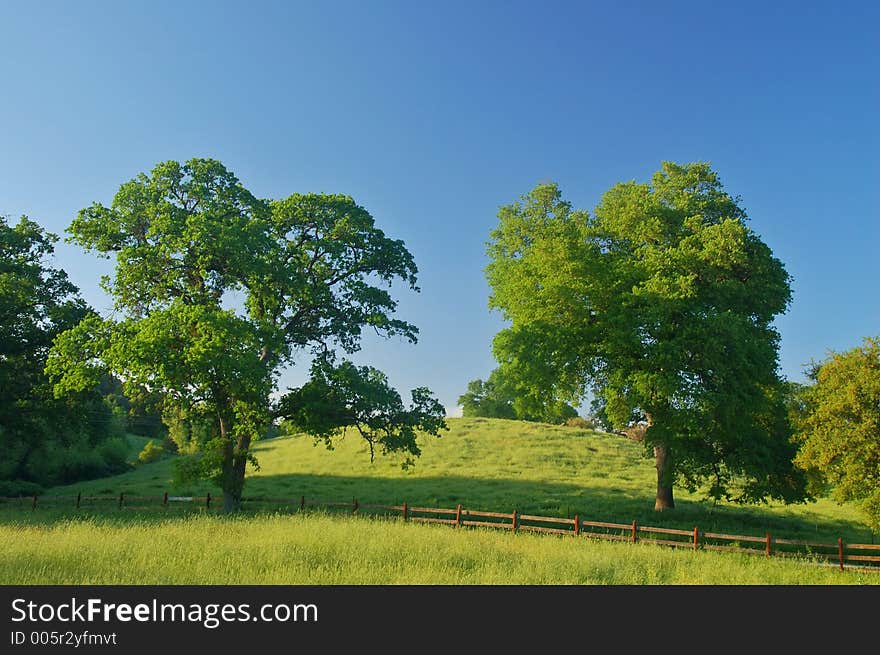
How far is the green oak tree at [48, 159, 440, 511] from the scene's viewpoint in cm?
2498

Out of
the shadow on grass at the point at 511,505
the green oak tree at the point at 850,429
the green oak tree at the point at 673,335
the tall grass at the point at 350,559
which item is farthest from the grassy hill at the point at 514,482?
the tall grass at the point at 350,559

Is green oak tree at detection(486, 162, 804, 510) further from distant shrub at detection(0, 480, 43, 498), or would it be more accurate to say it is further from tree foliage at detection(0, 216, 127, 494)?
distant shrub at detection(0, 480, 43, 498)

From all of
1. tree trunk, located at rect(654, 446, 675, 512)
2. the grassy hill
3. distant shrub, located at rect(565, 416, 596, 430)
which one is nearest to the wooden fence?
the grassy hill

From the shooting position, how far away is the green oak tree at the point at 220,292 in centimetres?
2498

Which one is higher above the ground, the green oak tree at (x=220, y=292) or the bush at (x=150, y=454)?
the green oak tree at (x=220, y=292)

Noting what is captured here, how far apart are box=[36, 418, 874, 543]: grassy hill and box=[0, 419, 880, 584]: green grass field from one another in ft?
0.62

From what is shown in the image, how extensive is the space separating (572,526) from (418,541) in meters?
10.7

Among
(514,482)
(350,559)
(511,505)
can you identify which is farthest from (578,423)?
(350,559)

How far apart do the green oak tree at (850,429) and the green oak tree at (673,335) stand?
4.12m

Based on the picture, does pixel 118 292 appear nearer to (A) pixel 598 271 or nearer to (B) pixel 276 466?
(A) pixel 598 271

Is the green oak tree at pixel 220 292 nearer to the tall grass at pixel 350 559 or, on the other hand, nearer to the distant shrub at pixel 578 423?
the tall grass at pixel 350 559

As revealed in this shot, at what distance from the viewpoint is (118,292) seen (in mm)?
28219

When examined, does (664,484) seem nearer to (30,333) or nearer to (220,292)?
(220,292)
